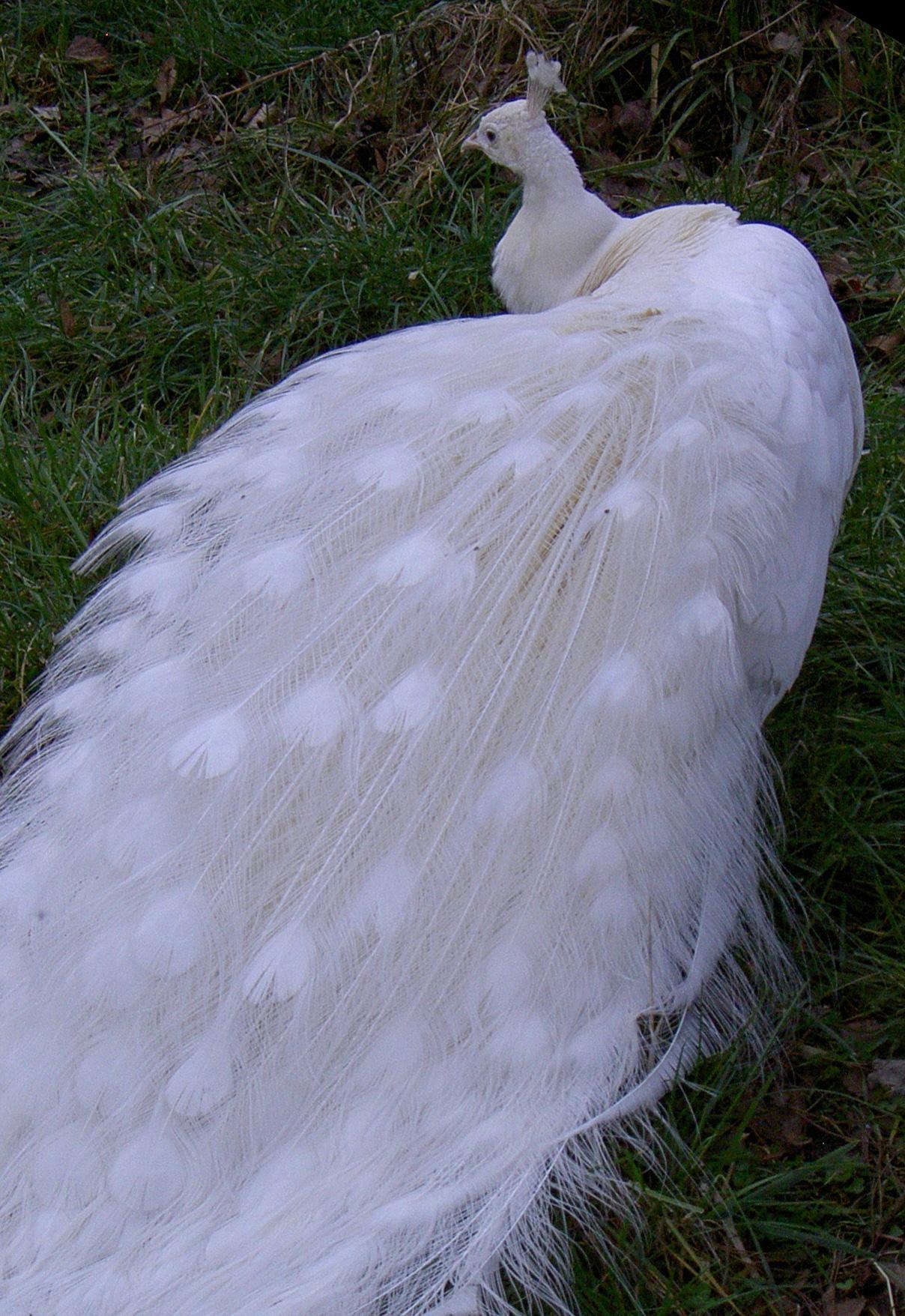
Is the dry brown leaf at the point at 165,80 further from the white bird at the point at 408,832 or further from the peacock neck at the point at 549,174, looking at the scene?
the white bird at the point at 408,832

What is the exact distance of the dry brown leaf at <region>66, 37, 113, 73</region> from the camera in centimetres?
552

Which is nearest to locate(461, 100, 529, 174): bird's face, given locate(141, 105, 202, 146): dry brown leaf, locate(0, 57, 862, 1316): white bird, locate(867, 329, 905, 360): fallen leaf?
locate(0, 57, 862, 1316): white bird

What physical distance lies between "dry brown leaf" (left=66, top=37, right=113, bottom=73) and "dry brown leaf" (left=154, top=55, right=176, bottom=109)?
0.27 m

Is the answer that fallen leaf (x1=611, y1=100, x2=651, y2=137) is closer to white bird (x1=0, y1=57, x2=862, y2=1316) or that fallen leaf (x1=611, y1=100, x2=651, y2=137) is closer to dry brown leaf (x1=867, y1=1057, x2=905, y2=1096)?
white bird (x1=0, y1=57, x2=862, y2=1316)

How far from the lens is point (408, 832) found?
2086 mm

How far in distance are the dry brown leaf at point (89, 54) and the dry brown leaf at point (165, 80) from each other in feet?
0.90

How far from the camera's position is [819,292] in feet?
9.80

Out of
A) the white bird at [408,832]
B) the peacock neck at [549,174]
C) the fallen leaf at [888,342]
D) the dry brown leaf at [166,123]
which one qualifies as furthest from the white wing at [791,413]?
the dry brown leaf at [166,123]

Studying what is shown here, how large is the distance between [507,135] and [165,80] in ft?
8.25

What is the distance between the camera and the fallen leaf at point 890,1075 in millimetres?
2607

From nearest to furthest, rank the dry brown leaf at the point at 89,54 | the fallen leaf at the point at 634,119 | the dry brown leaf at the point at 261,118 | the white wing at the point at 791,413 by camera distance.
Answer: the white wing at the point at 791,413 < the fallen leaf at the point at 634,119 < the dry brown leaf at the point at 261,118 < the dry brown leaf at the point at 89,54

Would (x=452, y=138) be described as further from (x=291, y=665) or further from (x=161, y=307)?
(x=291, y=665)

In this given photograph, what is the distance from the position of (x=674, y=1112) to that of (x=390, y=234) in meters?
3.00

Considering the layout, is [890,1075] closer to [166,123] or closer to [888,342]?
[888,342]
